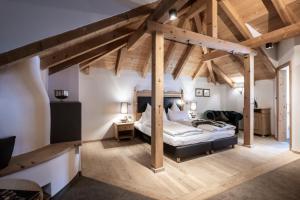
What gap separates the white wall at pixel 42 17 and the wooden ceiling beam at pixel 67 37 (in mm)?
45

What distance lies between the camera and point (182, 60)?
590 centimetres

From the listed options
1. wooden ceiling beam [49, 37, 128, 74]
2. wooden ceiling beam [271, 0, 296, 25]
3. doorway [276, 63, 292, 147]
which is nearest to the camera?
wooden ceiling beam [271, 0, 296, 25]

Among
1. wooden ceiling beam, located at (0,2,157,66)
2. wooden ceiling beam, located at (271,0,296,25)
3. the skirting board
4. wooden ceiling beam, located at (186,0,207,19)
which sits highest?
wooden ceiling beam, located at (186,0,207,19)

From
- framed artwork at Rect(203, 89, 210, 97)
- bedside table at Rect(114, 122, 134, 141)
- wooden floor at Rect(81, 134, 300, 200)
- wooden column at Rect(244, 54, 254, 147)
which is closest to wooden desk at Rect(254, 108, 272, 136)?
wooden floor at Rect(81, 134, 300, 200)

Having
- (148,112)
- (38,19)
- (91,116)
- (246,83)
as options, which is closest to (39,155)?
(38,19)

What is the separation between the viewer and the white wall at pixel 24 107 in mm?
2023

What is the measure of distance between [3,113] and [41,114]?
1.66 ft

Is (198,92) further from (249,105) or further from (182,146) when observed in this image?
(182,146)

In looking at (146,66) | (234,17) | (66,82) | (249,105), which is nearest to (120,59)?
(146,66)

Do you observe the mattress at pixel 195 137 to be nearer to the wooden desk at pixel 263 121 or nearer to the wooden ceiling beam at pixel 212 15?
the wooden desk at pixel 263 121

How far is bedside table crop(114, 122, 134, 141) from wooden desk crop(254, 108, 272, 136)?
4.53 metres

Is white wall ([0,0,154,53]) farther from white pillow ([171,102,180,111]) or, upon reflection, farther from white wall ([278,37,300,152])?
white wall ([278,37,300,152])

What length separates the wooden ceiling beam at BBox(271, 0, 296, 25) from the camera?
11.0 feet

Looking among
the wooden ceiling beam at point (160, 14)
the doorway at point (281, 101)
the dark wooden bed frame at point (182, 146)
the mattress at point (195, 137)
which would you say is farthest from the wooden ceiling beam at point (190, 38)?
the dark wooden bed frame at point (182, 146)
